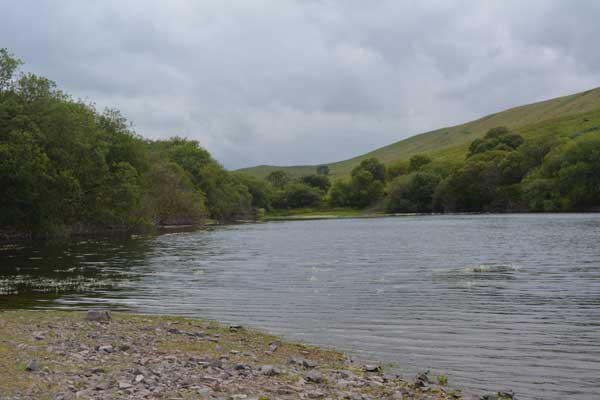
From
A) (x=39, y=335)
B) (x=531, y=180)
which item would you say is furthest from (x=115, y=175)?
(x=531, y=180)

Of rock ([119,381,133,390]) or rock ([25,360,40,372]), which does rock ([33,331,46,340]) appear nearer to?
rock ([25,360,40,372])

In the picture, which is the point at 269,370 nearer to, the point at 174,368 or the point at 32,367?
the point at 174,368

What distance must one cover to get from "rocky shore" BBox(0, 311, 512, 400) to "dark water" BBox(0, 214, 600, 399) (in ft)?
6.63

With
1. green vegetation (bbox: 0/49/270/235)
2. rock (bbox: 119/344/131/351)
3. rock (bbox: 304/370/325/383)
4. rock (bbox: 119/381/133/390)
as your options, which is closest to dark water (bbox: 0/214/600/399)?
rock (bbox: 304/370/325/383)

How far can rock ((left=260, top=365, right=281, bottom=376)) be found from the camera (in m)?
13.7

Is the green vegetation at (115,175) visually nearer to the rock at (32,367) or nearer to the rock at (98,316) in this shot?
the rock at (98,316)

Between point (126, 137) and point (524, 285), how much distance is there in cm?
8311

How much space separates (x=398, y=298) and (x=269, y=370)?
47.5 ft

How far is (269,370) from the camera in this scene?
1380cm

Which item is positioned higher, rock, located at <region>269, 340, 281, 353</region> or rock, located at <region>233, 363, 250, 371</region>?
rock, located at <region>233, 363, 250, 371</region>

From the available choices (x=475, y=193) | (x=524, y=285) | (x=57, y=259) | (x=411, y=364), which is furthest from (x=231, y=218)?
(x=411, y=364)

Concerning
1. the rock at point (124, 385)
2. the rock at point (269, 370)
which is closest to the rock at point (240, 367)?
the rock at point (269, 370)

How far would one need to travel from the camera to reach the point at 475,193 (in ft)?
611

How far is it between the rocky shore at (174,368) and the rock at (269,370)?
5cm
